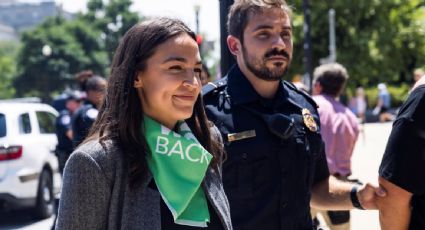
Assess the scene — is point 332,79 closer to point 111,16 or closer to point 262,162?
point 262,162

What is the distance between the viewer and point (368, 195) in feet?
→ 8.88

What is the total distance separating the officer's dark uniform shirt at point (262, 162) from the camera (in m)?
2.74

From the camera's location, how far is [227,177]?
111 inches

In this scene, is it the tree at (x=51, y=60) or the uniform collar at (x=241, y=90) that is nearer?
the uniform collar at (x=241, y=90)

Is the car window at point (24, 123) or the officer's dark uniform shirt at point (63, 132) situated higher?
the officer's dark uniform shirt at point (63, 132)

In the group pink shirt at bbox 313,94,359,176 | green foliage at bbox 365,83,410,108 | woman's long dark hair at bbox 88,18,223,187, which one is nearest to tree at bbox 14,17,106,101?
green foliage at bbox 365,83,410,108

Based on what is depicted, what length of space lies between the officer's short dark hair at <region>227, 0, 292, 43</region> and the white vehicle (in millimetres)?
6579

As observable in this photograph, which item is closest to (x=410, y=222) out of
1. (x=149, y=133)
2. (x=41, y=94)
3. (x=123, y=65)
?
(x=149, y=133)

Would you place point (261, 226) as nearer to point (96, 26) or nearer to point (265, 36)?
point (265, 36)

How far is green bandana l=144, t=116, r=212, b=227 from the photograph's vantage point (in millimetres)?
1890

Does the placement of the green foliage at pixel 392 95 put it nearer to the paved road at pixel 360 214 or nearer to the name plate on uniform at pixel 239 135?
the paved road at pixel 360 214

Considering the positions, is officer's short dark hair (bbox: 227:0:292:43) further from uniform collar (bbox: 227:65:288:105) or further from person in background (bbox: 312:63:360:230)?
person in background (bbox: 312:63:360:230)

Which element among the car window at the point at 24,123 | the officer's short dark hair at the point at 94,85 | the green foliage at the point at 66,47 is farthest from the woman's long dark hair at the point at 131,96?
the green foliage at the point at 66,47

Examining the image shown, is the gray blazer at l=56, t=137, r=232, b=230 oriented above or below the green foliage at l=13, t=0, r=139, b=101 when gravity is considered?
above
